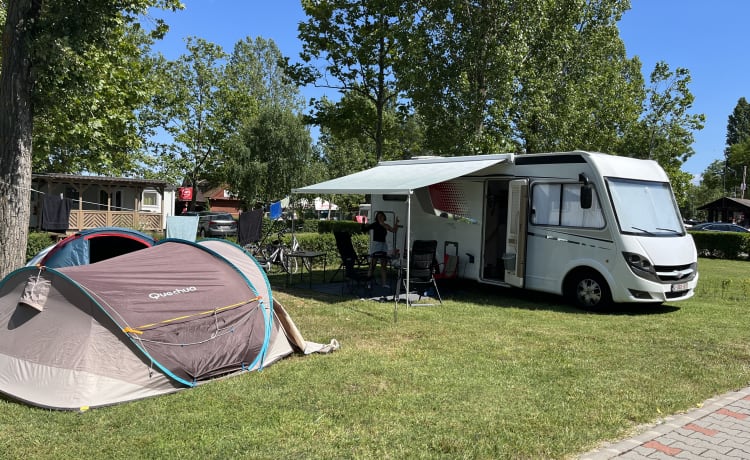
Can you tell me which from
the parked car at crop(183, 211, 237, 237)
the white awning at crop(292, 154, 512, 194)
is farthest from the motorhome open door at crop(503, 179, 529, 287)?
the parked car at crop(183, 211, 237, 237)

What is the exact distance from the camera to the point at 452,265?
34.6 feet

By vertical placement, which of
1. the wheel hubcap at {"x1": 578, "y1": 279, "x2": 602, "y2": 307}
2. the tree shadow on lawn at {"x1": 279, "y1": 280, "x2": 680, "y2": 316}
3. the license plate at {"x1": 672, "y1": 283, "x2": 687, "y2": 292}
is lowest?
the tree shadow on lawn at {"x1": 279, "y1": 280, "x2": 680, "y2": 316}

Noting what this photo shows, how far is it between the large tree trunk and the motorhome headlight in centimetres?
864

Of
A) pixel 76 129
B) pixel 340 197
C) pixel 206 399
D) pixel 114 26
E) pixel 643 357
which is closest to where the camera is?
pixel 206 399

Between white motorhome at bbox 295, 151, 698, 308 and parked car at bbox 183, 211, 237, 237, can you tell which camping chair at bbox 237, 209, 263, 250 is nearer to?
white motorhome at bbox 295, 151, 698, 308

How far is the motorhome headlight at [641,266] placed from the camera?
8344 millimetres

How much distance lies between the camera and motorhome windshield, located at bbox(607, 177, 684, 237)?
8578mm

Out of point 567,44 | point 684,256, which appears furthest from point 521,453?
point 567,44

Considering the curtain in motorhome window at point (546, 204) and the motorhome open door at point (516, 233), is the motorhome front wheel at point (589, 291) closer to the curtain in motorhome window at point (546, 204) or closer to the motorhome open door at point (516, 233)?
the motorhome open door at point (516, 233)

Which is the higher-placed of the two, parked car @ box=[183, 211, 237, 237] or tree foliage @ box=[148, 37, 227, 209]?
tree foliage @ box=[148, 37, 227, 209]

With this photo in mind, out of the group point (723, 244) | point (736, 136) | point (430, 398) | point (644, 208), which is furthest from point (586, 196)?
point (736, 136)

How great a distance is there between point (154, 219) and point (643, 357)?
24824 mm

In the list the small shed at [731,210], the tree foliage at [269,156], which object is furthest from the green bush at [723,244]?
the tree foliage at [269,156]

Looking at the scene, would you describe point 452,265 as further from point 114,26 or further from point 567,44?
point 567,44
